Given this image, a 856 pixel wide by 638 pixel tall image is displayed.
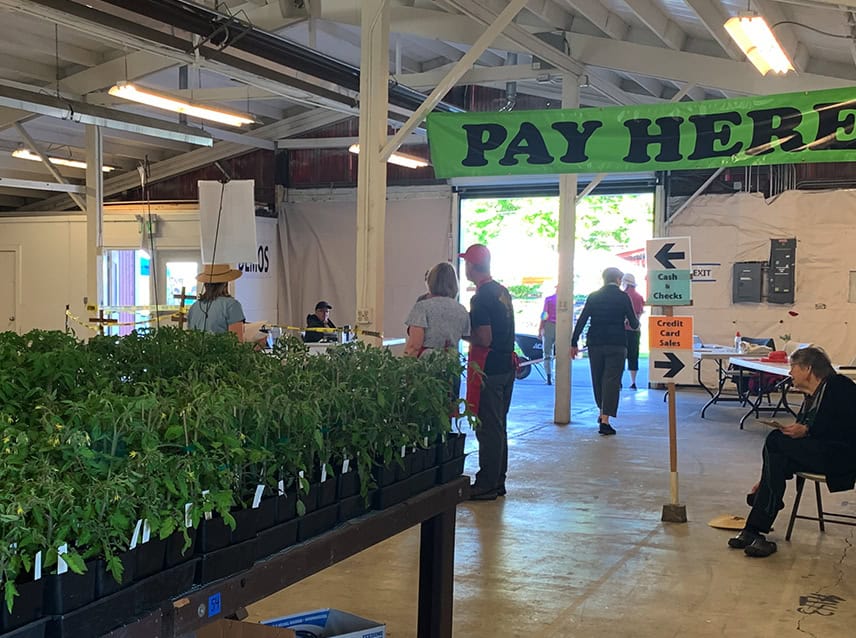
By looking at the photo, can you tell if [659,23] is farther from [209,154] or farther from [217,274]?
[209,154]

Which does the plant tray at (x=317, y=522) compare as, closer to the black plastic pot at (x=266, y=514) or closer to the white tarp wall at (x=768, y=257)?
the black plastic pot at (x=266, y=514)

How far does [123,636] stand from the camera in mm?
1990

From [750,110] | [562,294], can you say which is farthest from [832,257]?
[750,110]

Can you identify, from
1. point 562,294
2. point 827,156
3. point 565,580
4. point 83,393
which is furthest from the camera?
point 562,294

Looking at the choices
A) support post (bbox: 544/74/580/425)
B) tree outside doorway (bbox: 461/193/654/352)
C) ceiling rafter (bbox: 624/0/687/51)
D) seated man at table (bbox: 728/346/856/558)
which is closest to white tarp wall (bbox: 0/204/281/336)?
tree outside doorway (bbox: 461/193/654/352)

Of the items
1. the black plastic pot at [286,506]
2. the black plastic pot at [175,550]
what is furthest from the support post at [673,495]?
the black plastic pot at [175,550]

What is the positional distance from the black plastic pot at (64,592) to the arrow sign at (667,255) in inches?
171

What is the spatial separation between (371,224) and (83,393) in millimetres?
3467

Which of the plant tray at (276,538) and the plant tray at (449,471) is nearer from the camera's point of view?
the plant tray at (276,538)

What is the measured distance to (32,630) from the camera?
72.1 inches

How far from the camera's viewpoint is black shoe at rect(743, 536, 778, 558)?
16.0 ft

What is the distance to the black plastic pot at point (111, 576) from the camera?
196cm

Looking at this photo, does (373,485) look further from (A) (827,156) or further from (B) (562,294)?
(B) (562,294)

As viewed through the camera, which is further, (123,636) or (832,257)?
(832,257)
